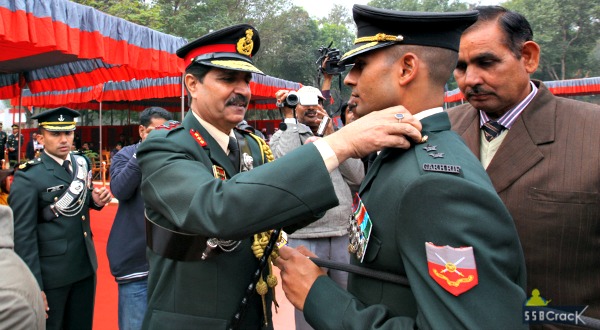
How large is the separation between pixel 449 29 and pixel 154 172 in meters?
1.01

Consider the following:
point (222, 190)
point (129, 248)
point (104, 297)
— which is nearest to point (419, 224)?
point (222, 190)

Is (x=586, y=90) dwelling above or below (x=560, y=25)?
below

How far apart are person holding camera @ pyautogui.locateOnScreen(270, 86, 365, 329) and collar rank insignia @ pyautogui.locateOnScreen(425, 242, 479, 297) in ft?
8.34

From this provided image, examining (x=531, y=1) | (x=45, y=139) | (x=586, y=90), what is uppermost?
(x=531, y=1)

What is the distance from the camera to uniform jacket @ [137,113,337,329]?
3.87ft

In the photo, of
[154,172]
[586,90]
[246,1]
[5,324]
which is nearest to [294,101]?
[154,172]

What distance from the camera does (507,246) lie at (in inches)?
42.1

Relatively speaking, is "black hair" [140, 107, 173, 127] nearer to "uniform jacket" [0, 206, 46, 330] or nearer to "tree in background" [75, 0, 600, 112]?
"uniform jacket" [0, 206, 46, 330]

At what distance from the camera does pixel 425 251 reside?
107cm

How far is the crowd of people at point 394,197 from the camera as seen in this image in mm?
1063

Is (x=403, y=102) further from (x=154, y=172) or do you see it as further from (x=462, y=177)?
(x=154, y=172)

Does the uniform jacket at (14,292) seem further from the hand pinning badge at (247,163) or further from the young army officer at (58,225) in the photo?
the young army officer at (58,225)

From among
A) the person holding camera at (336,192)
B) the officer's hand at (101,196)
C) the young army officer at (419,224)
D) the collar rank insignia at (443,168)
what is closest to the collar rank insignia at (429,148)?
the young army officer at (419,224)

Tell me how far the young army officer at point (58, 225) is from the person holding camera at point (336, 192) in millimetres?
1658
